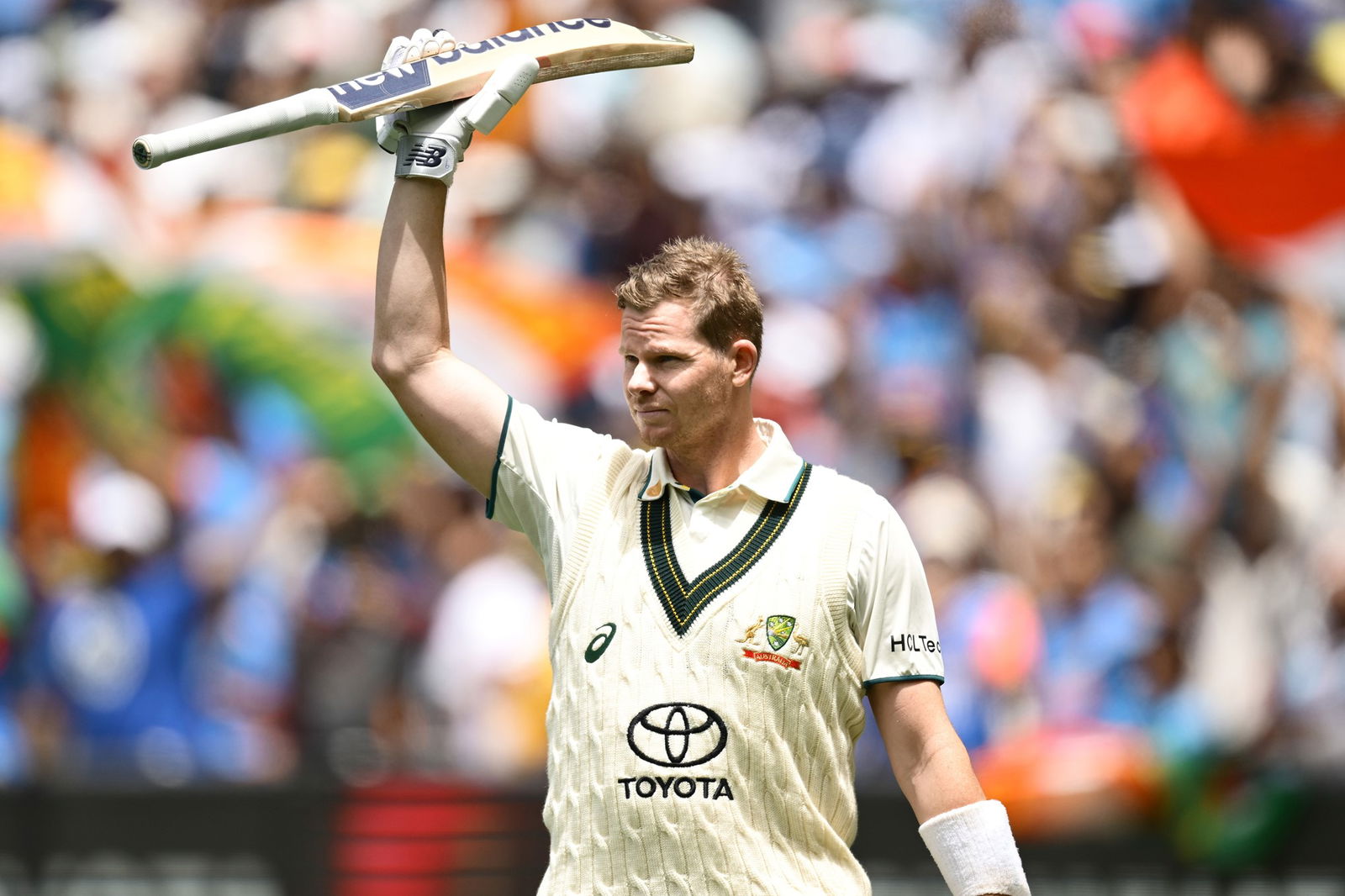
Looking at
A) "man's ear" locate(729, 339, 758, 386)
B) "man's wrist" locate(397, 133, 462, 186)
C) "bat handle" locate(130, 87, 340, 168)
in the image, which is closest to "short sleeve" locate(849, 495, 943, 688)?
"man's ear" locate(729, 339, 758, 386)

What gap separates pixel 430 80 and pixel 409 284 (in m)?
0.41

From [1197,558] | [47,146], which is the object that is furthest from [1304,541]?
[47,146]

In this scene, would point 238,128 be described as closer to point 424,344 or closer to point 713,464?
point 424,344

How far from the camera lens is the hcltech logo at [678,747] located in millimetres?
3520

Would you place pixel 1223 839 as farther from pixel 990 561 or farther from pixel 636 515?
pixel 636 515

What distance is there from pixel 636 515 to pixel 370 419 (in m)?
6.46

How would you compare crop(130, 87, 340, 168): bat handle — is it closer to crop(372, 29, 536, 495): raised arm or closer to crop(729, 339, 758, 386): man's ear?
crop(372, 29, 536, 495): raised arm

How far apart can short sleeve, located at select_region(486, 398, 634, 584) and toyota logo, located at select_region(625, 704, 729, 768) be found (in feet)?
1.37

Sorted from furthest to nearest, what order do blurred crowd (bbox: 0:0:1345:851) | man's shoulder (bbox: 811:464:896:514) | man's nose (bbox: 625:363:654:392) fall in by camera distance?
blurred crowd (bbox: 0:0:1345:851)
man's shoulder (bbox: 811:464:896:514)
man's nose (bbox: 625:363:654:392)

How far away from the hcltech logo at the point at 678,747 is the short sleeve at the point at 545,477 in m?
0.42

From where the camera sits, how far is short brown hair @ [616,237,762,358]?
3.71m

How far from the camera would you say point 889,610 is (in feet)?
12.0

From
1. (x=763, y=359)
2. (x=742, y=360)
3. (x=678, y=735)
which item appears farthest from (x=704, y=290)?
(x=763, y=359)

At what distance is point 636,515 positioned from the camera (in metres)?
3.78
